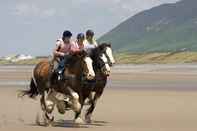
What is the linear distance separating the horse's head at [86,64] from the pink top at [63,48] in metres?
0.45

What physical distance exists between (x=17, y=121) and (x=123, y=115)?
2.93 metres

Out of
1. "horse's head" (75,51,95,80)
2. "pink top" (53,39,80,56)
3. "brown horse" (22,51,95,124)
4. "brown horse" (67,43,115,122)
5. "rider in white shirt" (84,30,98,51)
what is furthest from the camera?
"rider in white shirt" (84,30,98,51)

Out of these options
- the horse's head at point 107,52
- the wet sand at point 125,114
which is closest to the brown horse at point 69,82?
the horse's head at point 107,52

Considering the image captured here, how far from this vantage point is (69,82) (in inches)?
627

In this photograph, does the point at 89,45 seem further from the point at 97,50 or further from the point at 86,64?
the point at 86,64

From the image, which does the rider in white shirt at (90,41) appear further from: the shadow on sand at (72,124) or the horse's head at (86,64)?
the shadow on sand at (72,124)

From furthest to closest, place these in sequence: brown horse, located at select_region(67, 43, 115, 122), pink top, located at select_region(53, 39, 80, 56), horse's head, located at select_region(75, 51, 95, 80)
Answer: pink top, located at select_region(53, 39, 80, 56) → brown horse, located at select_region(67, 43, 115, 122) → horse's head, located at select_region(75, 51, 95, 80)

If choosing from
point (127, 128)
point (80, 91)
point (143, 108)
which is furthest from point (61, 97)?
point (143, 108)

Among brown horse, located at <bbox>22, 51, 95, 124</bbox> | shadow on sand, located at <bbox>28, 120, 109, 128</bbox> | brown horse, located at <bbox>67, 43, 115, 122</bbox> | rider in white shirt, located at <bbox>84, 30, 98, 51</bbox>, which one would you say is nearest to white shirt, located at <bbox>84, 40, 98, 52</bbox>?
rider in white shirt, located at <bbox>84, 30, 98, 51</bbox>

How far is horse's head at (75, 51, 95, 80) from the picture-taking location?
15.7 meters

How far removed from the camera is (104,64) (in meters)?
15.9

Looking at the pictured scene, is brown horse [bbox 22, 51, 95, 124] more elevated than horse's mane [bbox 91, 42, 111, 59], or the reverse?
horse's mane [bbox 91, 42, 111, 59]

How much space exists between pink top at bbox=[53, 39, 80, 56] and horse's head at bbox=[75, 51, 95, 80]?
450 millimetres

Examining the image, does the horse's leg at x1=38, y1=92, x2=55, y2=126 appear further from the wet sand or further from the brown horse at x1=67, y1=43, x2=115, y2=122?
the brown horse at x1=67, y1=43, x2=115, y2=122
